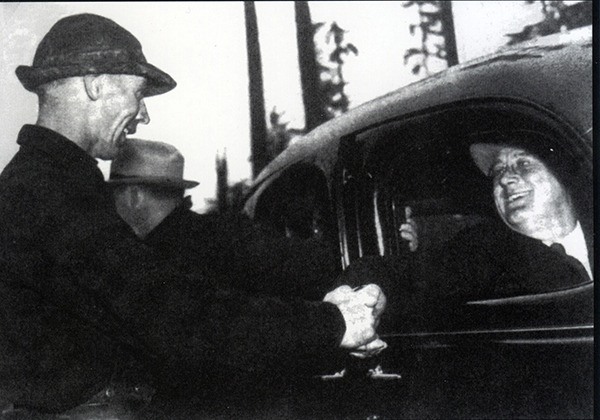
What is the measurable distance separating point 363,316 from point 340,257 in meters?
0.23

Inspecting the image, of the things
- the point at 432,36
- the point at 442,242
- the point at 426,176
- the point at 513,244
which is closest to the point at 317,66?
the point at 432,36

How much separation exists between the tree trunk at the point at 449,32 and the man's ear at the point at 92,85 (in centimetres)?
79

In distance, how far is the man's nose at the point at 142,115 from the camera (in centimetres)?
140

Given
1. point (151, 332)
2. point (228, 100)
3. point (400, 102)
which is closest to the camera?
point (151, 332)

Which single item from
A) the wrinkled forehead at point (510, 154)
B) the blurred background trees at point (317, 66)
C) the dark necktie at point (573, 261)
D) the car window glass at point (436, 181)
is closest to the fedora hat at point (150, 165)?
the blurred background trees at point (317, 66)

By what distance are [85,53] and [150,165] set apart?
309mm

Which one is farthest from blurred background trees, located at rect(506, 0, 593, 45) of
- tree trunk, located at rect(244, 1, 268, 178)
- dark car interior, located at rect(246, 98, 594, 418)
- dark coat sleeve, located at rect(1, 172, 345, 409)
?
dark coat sleeve, located at rect(1, 172, 345, 409)

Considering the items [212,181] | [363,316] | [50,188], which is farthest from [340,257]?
[50,188]

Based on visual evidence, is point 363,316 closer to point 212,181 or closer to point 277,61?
point 212,181

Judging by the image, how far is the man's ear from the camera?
4.38 ft

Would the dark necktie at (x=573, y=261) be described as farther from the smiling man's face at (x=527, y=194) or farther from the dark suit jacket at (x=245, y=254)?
the dark suit jacket at (x=245, y=254)

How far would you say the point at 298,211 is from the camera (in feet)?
5.08

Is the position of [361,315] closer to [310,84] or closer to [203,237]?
[203,237]

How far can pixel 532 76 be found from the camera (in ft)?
4.16
